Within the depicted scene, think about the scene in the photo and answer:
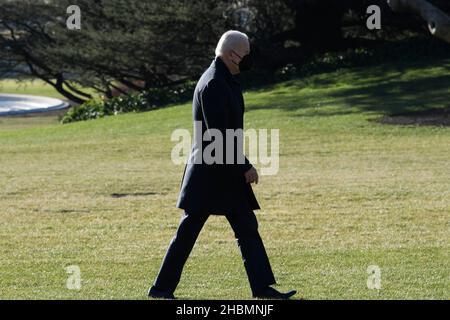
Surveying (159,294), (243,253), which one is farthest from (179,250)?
(243,253)

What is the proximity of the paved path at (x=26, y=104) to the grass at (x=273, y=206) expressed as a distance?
76.0ft

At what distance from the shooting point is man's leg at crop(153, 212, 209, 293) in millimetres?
7805

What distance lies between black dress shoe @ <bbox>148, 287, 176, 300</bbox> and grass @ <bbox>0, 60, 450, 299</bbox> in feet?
0.34

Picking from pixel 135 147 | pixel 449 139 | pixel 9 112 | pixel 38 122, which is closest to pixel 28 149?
pixel 135 147

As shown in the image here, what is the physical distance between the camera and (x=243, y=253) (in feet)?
25.9

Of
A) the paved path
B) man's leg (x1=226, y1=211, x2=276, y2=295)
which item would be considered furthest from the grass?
the paved path

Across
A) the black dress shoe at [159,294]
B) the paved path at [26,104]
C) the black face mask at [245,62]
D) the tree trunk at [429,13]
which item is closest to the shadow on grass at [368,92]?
the tree trunk at [429,13]

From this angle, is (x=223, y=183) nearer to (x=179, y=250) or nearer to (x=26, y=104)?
(x=179, y=250)

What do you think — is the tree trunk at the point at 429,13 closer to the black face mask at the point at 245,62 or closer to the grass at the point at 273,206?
the black face mask at the point at 245,62

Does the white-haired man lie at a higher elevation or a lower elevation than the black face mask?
lower

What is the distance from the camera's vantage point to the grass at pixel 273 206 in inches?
354

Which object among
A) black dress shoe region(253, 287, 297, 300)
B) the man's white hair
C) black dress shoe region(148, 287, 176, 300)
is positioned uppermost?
the man's white hair

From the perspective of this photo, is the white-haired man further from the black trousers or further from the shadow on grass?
the shadow on grass

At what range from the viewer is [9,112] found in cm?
4956
